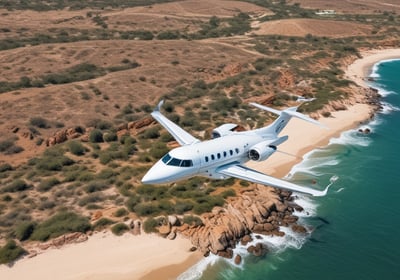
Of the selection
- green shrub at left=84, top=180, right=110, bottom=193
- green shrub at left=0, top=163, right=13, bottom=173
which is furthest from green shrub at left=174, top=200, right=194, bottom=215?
green shrub at left=0, top=163, right=13, bottom=173

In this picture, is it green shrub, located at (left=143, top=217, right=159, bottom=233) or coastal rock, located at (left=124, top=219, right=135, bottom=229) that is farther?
coastal rock, located at (left=124, top=219, right=135, bottom=229)

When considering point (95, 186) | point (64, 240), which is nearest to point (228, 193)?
point (95, 186)

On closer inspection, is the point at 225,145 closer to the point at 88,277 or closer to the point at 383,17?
the point at 88,277

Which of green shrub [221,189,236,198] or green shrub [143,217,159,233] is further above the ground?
green shrub [143,217,159,233]

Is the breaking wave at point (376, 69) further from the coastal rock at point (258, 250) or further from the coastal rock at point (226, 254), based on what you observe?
the coastal rock at point (226, 254)

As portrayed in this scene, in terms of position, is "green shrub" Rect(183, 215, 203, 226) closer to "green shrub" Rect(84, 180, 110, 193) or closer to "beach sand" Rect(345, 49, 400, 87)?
"green shrub" Rect(84, 180, 110, 193)

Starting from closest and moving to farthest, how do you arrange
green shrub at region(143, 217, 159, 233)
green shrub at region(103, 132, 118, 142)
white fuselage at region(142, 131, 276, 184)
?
white fuselage at region(142, 131, 276, 184), green shrub at region(143, 217, 159, 233), green shrub at region(103, 132, 118, 142)

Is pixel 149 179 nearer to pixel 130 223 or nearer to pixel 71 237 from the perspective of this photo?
pixel 130 223

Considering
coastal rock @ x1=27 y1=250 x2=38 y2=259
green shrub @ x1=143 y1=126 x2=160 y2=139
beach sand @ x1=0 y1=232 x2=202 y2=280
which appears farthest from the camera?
green shrub @ x1=143 y1=126 x2=160 y2=139
